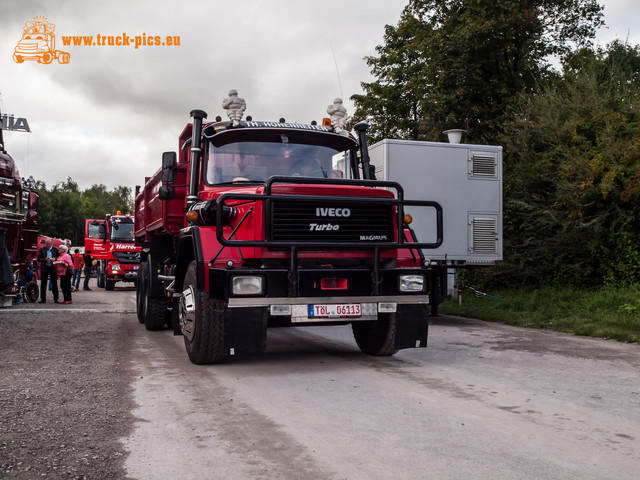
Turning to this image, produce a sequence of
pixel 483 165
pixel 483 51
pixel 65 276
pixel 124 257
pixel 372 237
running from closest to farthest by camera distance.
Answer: pixel 372 237, pixel 483 165, pixel 65 276, pixel 483 51, pixel 124 257

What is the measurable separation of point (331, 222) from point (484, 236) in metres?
6.54

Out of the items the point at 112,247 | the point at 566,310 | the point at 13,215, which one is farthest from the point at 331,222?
the point at 112,247

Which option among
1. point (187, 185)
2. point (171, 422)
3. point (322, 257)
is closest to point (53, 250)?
point (187, 185)

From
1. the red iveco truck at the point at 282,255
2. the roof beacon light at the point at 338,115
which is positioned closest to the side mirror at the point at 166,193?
the red iveco truck at the point at 282,255

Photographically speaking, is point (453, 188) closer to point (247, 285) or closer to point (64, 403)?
point (247, 285)

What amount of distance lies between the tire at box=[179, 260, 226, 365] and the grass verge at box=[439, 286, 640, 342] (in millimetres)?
6317

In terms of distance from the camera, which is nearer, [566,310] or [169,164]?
[169,164]

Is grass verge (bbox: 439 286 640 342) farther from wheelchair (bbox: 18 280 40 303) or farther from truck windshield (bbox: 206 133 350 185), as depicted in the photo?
wheelchair (bbox: 18 280 40 303)

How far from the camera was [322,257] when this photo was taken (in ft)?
23.6

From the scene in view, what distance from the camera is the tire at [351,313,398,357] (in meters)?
7.80

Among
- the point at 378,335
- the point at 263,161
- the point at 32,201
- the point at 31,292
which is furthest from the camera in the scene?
the point at 32,201

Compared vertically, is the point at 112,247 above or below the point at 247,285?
above

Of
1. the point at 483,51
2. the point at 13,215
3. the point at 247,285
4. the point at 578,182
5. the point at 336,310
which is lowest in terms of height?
the point at 336,310

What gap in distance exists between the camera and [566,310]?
530 inches
